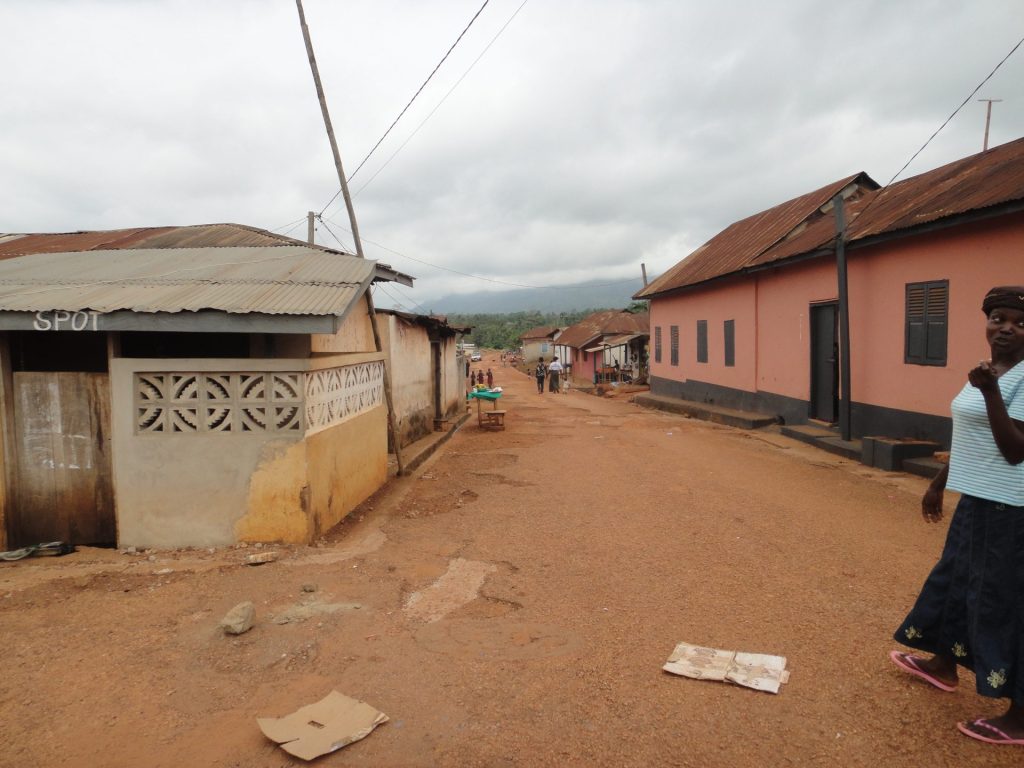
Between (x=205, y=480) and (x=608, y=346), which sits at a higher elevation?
(x=608, y=346)

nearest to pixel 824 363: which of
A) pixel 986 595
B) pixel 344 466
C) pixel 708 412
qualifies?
pixel 708 412

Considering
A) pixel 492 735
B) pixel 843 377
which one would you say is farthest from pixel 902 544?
pixel 843 377

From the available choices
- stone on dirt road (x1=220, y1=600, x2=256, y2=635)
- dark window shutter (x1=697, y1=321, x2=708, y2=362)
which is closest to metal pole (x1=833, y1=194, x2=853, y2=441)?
dark window shutter (x1=697, y1=321, x2=708, y2=362)

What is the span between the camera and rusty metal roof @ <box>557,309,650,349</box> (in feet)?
131

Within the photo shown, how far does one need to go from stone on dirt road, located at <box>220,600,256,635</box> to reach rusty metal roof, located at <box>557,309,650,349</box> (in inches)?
1350

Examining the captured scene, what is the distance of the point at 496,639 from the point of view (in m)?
3.88

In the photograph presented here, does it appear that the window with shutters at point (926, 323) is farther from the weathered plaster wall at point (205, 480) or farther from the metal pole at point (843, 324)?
the weathered plaster wall at point (205, 480)

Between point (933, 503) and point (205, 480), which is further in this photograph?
point (205, 480)

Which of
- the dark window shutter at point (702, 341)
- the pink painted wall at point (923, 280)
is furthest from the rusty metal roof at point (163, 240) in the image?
the dark window shutter at point (702, 341)

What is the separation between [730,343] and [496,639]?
1492cm

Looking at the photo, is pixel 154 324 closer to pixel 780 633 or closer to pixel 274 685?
pixel 274 685

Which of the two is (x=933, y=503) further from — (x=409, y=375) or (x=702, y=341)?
(x=702, y=341)

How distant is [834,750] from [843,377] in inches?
382

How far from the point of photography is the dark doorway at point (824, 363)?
12414mm
